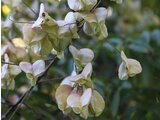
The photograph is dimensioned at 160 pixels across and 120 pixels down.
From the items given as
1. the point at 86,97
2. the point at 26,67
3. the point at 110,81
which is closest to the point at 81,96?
the point at 86,97

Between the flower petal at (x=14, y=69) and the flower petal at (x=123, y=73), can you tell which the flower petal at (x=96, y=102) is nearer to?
the flower petal at (x=123, y=73)

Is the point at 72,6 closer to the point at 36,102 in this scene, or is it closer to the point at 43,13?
the point at 43,13

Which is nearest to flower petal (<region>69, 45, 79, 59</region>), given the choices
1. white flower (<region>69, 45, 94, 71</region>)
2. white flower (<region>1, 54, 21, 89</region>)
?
white flower (<region>69, 45, 94, 71</region>)

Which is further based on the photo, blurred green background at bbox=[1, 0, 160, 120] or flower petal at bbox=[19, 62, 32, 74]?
blurred green background at bbox=[1, 0, 160, 120]

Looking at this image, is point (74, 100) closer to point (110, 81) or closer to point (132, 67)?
point (132, 67)

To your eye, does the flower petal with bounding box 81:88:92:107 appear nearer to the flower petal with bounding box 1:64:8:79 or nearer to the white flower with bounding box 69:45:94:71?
the white flower with bounding box 69:45:94:71

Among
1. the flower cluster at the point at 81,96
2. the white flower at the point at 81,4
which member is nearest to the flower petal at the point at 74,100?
the flower cluster at the point at 81,96

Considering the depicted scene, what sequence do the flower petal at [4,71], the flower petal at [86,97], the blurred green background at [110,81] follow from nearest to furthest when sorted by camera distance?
1. the flower petal at [86,97]
2. the flower petal at [4,71]
3. the blurred green background at [110,81]

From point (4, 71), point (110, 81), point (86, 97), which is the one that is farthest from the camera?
point (110, 81)
